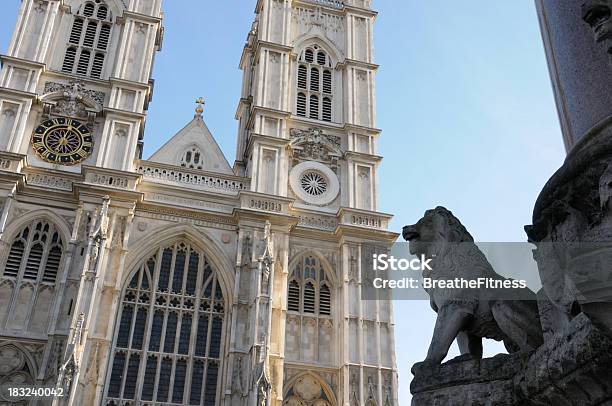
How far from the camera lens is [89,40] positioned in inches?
973

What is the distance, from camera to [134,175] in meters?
21.0

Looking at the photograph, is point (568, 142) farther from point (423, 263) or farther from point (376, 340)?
point (376, 340)

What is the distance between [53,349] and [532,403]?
661 inches

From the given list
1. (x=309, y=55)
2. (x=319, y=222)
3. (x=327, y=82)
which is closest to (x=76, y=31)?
(x=309, y=55)

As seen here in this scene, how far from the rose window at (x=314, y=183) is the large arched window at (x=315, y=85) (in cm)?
290

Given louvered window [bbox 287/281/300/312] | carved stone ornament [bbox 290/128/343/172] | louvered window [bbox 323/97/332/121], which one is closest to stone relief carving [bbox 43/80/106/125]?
carved stone ornament [bbox 290/128/343/172]

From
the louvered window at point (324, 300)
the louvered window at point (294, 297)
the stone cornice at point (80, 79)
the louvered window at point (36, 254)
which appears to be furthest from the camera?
the stone cornice at point (80, 79)

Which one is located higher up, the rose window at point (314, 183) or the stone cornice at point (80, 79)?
the stone cornice at point (80, 79)

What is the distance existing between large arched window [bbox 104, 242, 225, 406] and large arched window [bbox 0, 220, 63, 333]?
2.26 m

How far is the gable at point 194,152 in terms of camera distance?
78.7 feet

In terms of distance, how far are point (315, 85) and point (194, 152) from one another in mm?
6007

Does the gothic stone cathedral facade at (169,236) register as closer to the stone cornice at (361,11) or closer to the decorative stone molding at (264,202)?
the decorative stone molding at (264,202)

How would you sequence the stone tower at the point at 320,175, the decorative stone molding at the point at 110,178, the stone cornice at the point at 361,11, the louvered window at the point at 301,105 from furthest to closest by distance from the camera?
the stone cornice at the point at 361,11 < the louvered window at the point at 301,105 < the decorative stone molding at the point at 110,178 < the stone tower at the point at 320,175

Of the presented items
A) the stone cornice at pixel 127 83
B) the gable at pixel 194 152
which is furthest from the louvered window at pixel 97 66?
the gable at pixel 194 152
